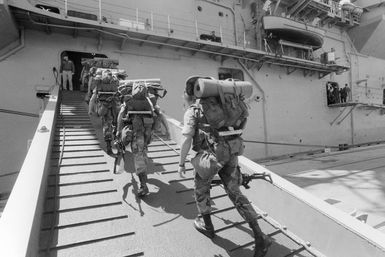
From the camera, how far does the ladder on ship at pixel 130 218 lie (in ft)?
9.08

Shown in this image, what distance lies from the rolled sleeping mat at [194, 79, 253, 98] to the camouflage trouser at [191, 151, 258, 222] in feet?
2.00

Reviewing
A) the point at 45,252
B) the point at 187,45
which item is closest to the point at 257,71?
the point at 187,45

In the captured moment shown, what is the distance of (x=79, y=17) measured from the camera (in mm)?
9992

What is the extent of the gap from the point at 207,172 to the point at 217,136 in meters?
0.38

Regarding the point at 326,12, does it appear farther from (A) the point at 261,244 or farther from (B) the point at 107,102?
(A) the point at 261,244

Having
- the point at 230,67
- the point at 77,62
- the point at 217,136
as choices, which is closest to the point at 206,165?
the point at 217,136

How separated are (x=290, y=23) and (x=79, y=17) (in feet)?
34.4

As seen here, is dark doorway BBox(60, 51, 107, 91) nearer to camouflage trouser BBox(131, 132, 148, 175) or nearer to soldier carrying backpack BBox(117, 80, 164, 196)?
soldier carrying backpack BBox(117, 80, 164, 196)

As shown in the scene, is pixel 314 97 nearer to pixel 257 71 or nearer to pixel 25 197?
pixel 257 71

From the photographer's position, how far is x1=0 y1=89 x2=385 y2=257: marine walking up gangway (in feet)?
8.64

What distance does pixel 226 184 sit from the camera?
2.84 meters

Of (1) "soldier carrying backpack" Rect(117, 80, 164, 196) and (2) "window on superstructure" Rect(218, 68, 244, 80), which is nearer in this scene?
(1) "soldier carrying backpack" Rect(117, 80, 164, 196)

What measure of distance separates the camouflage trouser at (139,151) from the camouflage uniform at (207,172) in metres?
1.17

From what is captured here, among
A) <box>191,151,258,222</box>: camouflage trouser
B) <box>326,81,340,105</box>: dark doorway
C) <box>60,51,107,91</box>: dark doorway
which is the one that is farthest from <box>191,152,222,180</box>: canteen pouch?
<box>326,81,340,105</box>: dark doorway
